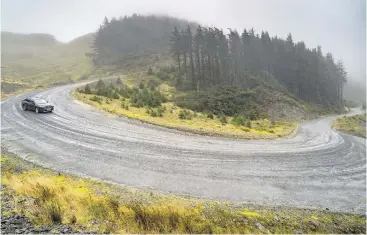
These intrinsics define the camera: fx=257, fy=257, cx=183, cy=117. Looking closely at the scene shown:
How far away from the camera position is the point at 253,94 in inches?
2365

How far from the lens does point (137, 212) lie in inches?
322

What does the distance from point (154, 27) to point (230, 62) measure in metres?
86.2

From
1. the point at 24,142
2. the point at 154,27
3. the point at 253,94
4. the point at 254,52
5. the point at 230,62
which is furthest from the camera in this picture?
the point at 154,27

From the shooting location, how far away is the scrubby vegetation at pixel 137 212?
7.51 metres

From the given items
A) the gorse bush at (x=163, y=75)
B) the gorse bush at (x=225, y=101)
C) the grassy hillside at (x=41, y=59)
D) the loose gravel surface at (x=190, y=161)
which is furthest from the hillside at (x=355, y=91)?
the loose gravel surface at (x=190, y=161)

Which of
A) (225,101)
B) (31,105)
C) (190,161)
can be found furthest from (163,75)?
(190,161)

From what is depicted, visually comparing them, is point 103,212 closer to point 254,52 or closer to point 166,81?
point 166,81

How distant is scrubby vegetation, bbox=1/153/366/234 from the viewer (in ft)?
24.6

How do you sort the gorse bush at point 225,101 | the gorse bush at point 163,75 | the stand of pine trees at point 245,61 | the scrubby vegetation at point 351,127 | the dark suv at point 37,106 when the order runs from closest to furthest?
the dark suv at point 37,106 < the scrubby vegetation at point 351,127 < the gorse bush at point 225,101 < the gorse bush at point 163,75 < the stand of pine trees at point 245,61

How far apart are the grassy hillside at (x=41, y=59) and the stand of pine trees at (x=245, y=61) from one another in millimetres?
36760

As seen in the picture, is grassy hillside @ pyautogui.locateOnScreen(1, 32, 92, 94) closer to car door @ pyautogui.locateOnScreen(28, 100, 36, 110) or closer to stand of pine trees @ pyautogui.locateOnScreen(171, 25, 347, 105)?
stand of pine trees @ pyautogui.locateOnScreen(171, 25, 347, 105)

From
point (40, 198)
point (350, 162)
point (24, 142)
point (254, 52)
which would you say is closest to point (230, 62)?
point (254, 52)

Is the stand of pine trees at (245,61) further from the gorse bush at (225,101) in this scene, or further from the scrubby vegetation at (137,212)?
the scrubby vegetation at (137,212)

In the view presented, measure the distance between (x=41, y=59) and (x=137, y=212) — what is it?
482 ft
